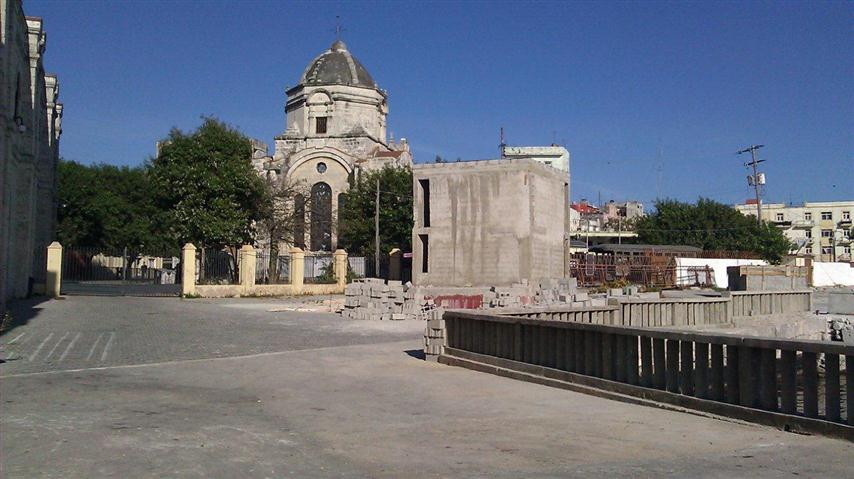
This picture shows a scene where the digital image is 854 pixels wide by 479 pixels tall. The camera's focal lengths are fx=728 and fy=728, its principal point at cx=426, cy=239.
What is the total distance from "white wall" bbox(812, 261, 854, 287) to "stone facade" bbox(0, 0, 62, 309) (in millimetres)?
49895

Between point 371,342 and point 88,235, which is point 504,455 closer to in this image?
point 371,342

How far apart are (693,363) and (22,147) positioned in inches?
1075

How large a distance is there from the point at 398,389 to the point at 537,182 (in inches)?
906

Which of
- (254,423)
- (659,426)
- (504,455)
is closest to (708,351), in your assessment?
(659,426)

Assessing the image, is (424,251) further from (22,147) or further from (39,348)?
(39,348)

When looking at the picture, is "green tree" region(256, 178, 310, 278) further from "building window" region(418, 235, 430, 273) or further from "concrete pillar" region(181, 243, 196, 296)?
"building window" region(418, 235, 430, 273)

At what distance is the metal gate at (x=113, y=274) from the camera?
123ft

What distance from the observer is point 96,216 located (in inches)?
2286

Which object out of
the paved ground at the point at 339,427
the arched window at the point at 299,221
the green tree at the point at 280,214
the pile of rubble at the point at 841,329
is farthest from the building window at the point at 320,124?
the paved ground at the point at 339,427

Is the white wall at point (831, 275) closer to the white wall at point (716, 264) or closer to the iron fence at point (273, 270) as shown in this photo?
the white wall at point (716, 264)

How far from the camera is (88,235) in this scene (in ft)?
190

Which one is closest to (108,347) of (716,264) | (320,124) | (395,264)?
(395,264)

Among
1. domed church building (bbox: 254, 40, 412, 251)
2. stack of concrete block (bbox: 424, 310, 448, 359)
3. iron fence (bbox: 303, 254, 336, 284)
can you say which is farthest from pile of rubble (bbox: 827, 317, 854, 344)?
domed church building (bbox: 254, 40, 412, 251)

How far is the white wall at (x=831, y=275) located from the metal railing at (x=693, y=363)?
4966cm
